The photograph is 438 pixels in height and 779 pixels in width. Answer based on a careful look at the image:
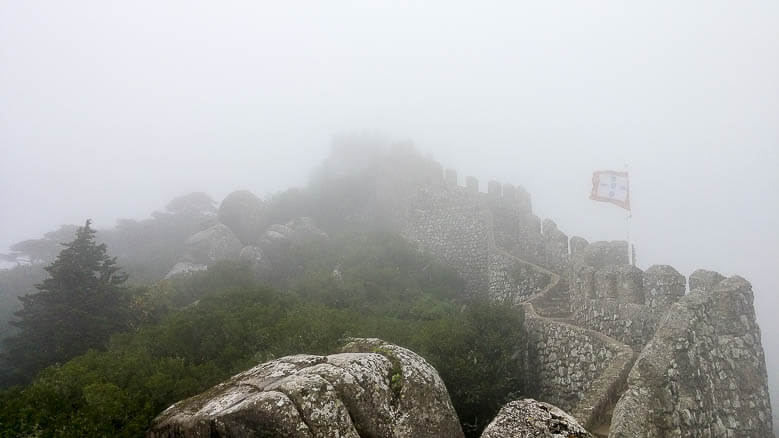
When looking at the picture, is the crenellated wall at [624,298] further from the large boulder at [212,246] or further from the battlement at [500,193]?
the large boulder at [212,246]

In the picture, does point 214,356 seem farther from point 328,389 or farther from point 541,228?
point 541,228

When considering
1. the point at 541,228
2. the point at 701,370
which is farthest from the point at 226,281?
the point at 701,370

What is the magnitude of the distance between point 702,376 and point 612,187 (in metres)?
11.3

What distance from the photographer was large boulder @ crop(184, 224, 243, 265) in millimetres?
26812

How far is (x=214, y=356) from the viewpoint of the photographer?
11.0 meters

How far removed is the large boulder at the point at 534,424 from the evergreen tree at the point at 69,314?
14.0 metres

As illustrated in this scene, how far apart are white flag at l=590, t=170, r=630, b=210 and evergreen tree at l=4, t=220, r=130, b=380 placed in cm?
1916

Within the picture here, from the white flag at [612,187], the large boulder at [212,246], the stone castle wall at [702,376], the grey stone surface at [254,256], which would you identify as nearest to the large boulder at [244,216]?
the large boulder at [212,246]

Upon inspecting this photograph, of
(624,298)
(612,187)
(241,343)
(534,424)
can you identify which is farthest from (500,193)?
(534,424)

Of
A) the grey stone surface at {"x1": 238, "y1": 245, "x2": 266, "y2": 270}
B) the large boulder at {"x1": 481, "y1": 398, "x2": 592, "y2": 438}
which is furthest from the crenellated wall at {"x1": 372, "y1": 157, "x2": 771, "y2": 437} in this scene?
the grey stone surface at {"x1": 238, "y1": 245, "x2": 266, "y2": 270}

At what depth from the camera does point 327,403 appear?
617 cm

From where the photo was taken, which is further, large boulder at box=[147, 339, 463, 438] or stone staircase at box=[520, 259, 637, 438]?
stone staircase at box=[520, 259, 637, 438]

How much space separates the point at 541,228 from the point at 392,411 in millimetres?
17754

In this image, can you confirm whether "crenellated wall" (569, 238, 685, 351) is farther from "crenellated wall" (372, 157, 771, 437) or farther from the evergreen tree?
the evergreen tree
